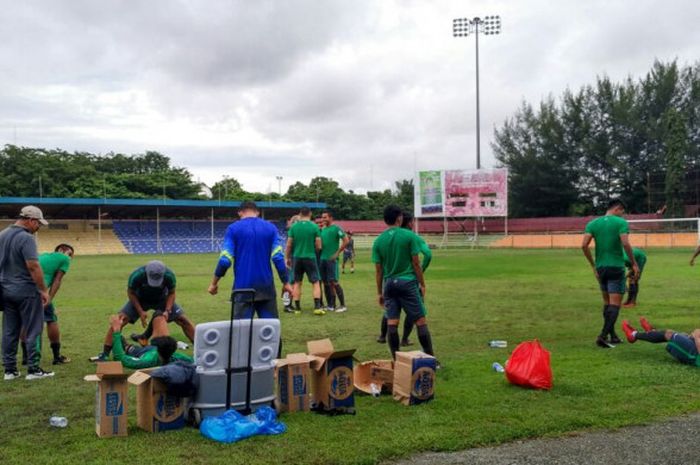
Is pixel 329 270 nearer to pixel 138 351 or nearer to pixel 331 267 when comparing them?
pixel 331 267

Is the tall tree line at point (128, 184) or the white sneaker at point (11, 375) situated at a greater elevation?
the tall tree line at point (128, 184)

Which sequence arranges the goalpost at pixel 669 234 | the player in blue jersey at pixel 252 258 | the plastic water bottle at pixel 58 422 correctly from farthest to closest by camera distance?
the goalpost at pixel 669 234, the player in blue jersey at pixel 252 258, the plastic water bottle at pixel 58 422

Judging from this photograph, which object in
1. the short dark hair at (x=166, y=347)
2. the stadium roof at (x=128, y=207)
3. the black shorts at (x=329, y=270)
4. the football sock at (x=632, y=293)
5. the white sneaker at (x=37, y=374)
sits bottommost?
the white sneaker at (x=37, y=374)

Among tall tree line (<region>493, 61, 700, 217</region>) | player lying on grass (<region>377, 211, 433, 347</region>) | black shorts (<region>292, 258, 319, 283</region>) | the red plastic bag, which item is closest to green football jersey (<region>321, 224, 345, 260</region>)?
black shorts (<region>292, 258, 319, 283</region>)

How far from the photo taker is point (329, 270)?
12500mm

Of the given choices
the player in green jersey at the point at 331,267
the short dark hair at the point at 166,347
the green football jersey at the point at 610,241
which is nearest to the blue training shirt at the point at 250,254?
the short dark hair at the point at 166,347

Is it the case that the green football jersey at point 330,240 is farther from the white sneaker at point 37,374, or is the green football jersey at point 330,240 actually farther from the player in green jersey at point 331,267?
the white sneaker at point 37,374

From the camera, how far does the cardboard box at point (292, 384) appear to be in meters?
5.32

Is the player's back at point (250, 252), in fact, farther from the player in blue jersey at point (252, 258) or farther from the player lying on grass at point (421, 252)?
the player lying on grass at point (421, 252)

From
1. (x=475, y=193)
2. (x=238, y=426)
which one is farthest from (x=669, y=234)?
(x=238, y=426)

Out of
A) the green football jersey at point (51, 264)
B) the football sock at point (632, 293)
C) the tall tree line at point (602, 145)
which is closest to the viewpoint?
the green football jersey at point (51, 264)

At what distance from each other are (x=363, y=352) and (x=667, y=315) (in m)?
6.12

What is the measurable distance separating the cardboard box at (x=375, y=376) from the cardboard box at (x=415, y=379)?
29 cm

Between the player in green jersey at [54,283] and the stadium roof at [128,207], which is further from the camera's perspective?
the stadium roof at [128,207]
